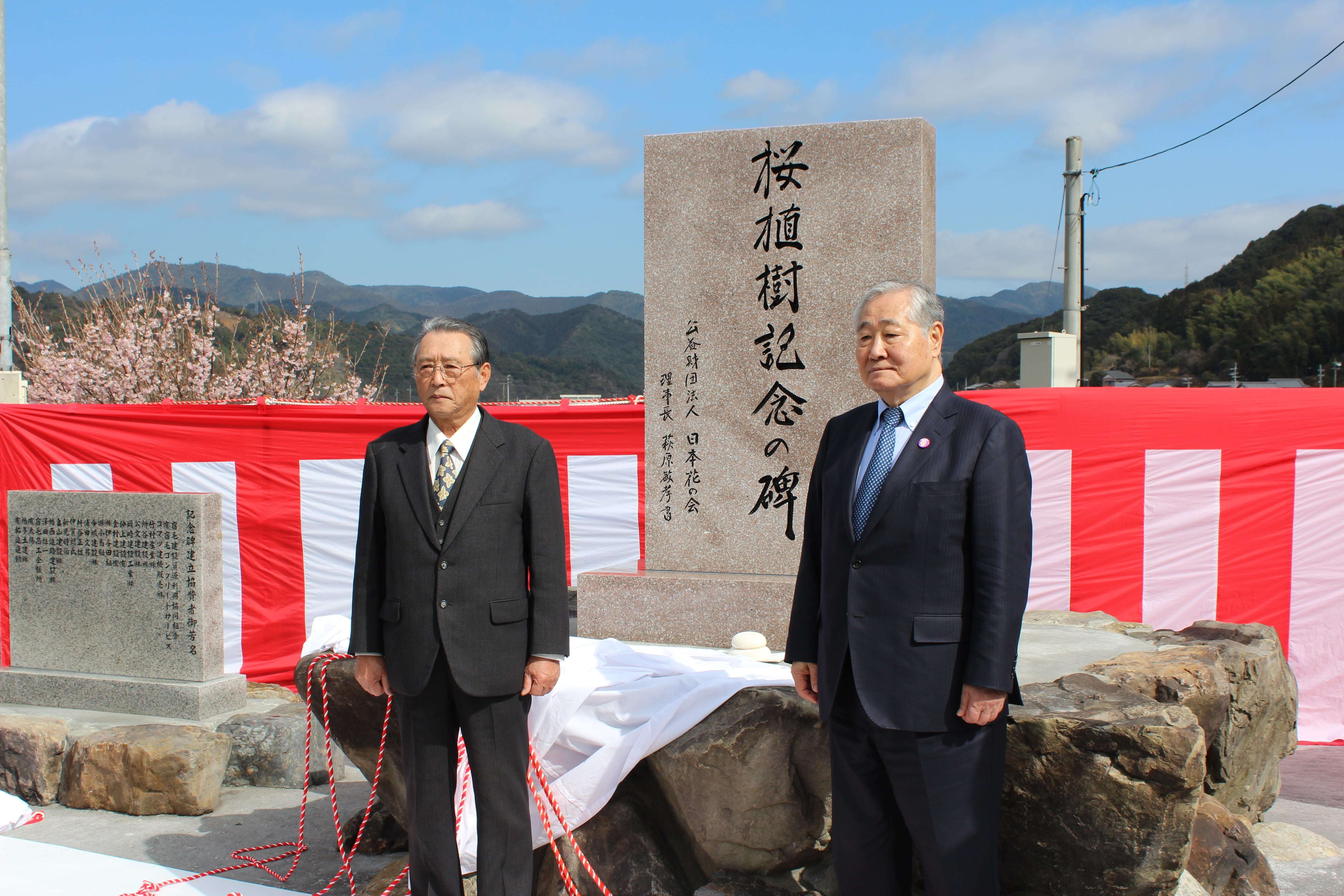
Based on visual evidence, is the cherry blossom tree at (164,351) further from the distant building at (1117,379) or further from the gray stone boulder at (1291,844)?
the distant building at (1117,379)

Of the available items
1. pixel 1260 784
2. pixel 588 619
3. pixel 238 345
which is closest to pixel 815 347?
pixel 588 619

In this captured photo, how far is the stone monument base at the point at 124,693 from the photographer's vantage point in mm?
5117

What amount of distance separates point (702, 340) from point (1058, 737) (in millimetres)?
1941

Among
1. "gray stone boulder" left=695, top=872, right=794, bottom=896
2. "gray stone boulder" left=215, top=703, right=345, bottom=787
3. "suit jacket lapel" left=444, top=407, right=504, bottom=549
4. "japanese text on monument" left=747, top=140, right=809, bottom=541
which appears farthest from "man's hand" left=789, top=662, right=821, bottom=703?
"gray stone boulder" left=215, top=703, right=345, bottom=787

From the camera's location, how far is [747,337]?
12.4 feet

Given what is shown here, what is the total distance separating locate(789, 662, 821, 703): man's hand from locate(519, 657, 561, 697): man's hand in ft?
2.05

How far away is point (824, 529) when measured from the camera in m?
2.36

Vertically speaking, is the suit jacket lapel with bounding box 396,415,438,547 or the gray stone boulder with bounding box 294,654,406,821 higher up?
the suit jacket lapel with bounding box 396,415,438,547

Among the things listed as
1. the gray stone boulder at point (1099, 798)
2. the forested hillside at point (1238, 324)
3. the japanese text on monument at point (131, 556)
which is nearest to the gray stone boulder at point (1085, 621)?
the gray stone boulder at point (1099, 798)

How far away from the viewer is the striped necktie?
2.61 m

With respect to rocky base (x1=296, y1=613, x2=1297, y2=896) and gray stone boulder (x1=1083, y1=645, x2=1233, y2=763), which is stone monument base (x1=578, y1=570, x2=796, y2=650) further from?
gray stone boulder (x1=1083, y1=645, x2=1233, y2=763)

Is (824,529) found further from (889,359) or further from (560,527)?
(560,527)

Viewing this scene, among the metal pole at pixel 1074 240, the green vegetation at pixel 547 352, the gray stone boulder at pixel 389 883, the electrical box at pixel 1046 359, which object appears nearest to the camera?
the gray stone boulder at pixel 389 883

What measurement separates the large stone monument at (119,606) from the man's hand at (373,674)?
2957mm
